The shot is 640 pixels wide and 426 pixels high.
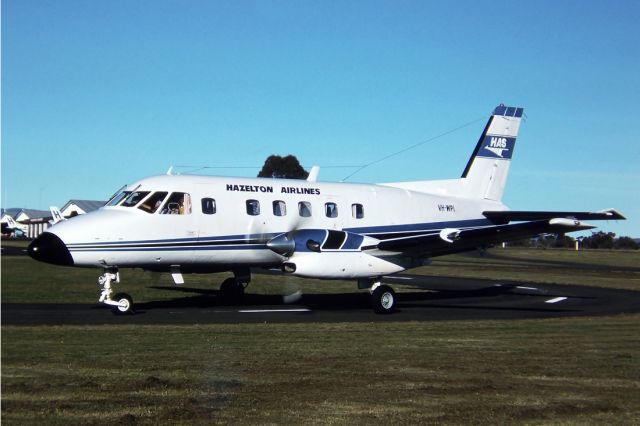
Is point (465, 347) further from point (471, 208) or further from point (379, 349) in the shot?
point (471, 208)

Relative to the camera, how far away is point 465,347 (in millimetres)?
13391

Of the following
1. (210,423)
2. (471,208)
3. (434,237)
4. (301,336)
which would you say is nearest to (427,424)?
(210,423)

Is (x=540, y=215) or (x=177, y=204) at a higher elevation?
(x=177, y=204)

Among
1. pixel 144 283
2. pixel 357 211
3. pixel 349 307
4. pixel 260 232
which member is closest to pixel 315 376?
pixel 260 232

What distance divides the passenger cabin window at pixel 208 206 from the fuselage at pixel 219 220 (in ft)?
0.09

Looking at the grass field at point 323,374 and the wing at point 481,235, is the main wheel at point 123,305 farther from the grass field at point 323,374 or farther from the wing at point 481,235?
the wing at point 481,235

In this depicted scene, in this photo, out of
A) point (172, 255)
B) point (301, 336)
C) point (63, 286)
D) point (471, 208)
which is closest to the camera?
point (301, 336)

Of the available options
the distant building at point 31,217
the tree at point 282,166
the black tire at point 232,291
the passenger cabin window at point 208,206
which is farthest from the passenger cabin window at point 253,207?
the distant building at point 31,217

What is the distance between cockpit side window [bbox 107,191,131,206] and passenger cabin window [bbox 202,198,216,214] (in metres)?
1.91

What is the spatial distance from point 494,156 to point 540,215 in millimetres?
3915

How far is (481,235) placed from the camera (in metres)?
20.2

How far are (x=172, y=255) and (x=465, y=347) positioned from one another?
847cm

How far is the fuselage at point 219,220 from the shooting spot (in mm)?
17828

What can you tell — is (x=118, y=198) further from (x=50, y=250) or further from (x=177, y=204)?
(x=50, y=250)
